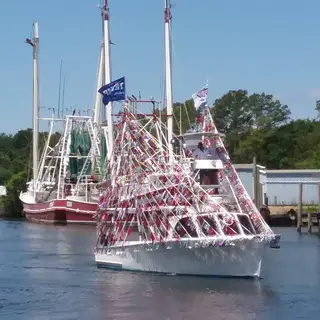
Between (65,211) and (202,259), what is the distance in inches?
2410

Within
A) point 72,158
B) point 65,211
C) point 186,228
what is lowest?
point 186,228

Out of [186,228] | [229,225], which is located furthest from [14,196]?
[229,225]

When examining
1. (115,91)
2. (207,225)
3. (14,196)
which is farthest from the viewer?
(14,196)

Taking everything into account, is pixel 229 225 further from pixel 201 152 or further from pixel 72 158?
pixel 72 158

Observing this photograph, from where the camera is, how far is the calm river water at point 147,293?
109 feet

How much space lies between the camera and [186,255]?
132ft

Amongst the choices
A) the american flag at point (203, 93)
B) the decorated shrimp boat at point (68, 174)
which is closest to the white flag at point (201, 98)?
the american flag at point (203, 93)

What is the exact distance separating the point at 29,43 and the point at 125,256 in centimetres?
7653

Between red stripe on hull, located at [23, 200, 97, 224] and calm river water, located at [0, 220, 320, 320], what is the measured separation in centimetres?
4361

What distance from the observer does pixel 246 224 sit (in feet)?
134

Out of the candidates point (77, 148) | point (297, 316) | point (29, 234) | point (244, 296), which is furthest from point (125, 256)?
point (77, 148)

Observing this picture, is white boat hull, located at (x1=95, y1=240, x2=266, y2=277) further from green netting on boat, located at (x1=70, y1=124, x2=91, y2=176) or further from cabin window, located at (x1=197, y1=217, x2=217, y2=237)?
green netting on boat, located at (x1=70, y1=124, x2=91, y2=176)

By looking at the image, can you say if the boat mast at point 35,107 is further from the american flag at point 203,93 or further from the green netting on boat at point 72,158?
the american flag at point 203,93

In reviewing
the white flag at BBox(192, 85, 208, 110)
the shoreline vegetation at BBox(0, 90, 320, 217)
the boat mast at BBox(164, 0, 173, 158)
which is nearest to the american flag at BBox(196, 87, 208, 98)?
the white flag at BBox(192, 85, 208, 110)
